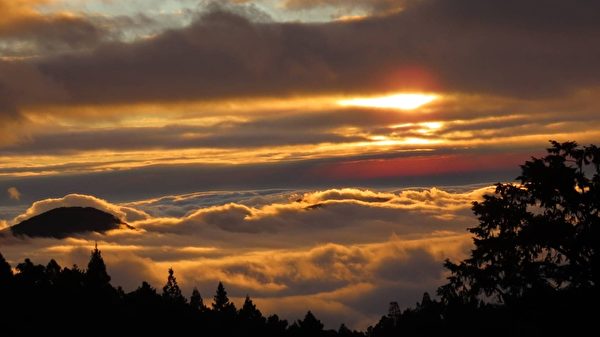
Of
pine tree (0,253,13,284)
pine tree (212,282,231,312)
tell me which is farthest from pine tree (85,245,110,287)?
pine tree (212,282,231,312)

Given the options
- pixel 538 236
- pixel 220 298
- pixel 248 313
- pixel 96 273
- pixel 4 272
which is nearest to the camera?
pixel 538 236

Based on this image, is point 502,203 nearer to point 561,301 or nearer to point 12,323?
point 561,301

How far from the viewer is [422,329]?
129 meters

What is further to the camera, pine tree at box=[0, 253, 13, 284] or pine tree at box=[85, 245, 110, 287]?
pine tree at box=[85, 245, 110, 287]

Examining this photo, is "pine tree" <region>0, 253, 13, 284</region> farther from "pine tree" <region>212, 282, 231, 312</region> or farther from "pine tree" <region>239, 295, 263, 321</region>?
"pine tree" <region>212, 282, 231, 312</region>

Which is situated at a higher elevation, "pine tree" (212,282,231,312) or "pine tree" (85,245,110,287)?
"pine tree" (85,245,110,287)

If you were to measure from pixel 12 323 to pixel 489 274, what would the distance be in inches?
2823

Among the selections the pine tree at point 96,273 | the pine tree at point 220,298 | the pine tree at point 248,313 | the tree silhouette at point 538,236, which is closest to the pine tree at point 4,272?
the pine tree at point 96,273

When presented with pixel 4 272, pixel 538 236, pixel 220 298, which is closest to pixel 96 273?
pixel 4 272

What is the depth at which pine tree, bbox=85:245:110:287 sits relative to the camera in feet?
420

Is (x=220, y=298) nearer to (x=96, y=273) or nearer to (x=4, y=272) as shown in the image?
(x=96, y=273)

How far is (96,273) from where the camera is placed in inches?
5207

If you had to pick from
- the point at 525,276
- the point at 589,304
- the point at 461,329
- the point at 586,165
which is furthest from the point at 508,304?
the point at 461,329

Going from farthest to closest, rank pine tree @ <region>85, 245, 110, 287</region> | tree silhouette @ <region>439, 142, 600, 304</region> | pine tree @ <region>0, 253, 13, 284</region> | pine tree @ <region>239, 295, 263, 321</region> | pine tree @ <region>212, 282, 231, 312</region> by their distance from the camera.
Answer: pine tree @ <region>212, 282, 231, 312</region> < pine tree @ <region>239, 295, 263, 321</region> < pine tree @ <region>85, 245, 110, 287</region> < pine tree @ <region>0, 253, 13, 284</region> < tree silhouette @ <region>439, 142, 600, 304</region>
